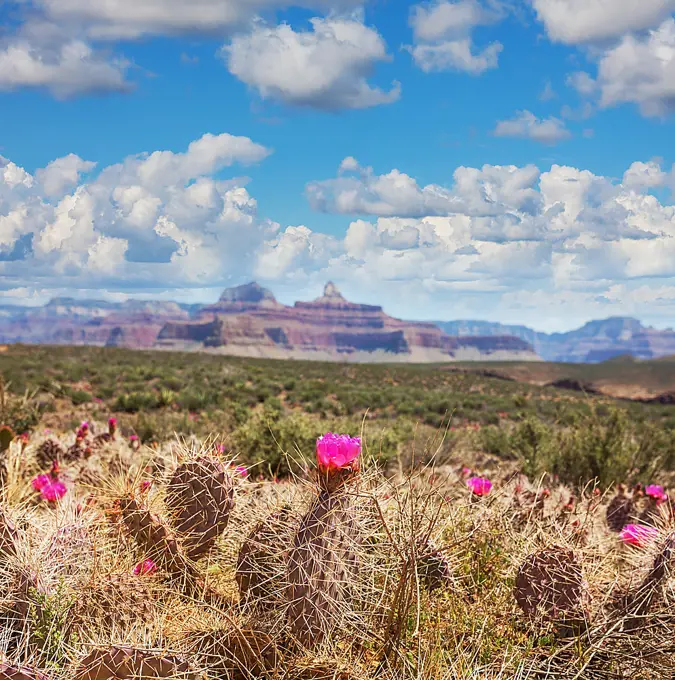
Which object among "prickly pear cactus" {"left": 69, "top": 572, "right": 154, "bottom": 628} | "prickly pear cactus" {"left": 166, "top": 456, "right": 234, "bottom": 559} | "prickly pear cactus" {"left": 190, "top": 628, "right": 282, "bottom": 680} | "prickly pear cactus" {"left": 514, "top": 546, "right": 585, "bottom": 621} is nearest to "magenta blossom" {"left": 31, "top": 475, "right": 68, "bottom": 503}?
"prickly pear cactus" {"left": 166, "top": 456, "right": 234, "bottom": 559}

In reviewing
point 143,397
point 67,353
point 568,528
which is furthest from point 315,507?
point 67,353

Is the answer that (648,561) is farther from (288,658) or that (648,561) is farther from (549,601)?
(288,658)

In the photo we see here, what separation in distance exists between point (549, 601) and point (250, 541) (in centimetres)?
141

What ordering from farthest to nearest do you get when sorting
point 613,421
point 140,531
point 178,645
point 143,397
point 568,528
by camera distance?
point 143,397 → point 613,421 → point 568,528 → point 140,531 → point 178,645

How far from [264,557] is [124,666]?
2.66ft

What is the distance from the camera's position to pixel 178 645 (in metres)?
2.56

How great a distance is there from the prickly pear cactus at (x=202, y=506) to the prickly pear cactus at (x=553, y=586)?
4.85 ft

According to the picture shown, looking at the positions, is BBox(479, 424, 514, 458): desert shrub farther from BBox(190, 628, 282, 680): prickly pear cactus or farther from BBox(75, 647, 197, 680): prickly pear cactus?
BBox(75, 647, 197, 680): prickly pear cactus

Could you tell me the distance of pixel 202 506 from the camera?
11.1 ft

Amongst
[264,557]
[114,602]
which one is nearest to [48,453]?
[114,602]

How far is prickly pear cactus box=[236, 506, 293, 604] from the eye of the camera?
2770mm

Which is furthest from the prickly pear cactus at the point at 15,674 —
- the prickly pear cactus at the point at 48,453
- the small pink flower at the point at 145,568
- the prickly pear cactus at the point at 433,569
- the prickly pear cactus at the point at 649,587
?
the prickly pear cactus at the point at 48,453

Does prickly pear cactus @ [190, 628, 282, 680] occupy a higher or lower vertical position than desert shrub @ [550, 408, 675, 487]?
higher

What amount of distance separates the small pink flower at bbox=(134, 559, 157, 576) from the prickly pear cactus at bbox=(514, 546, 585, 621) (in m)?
1.72
